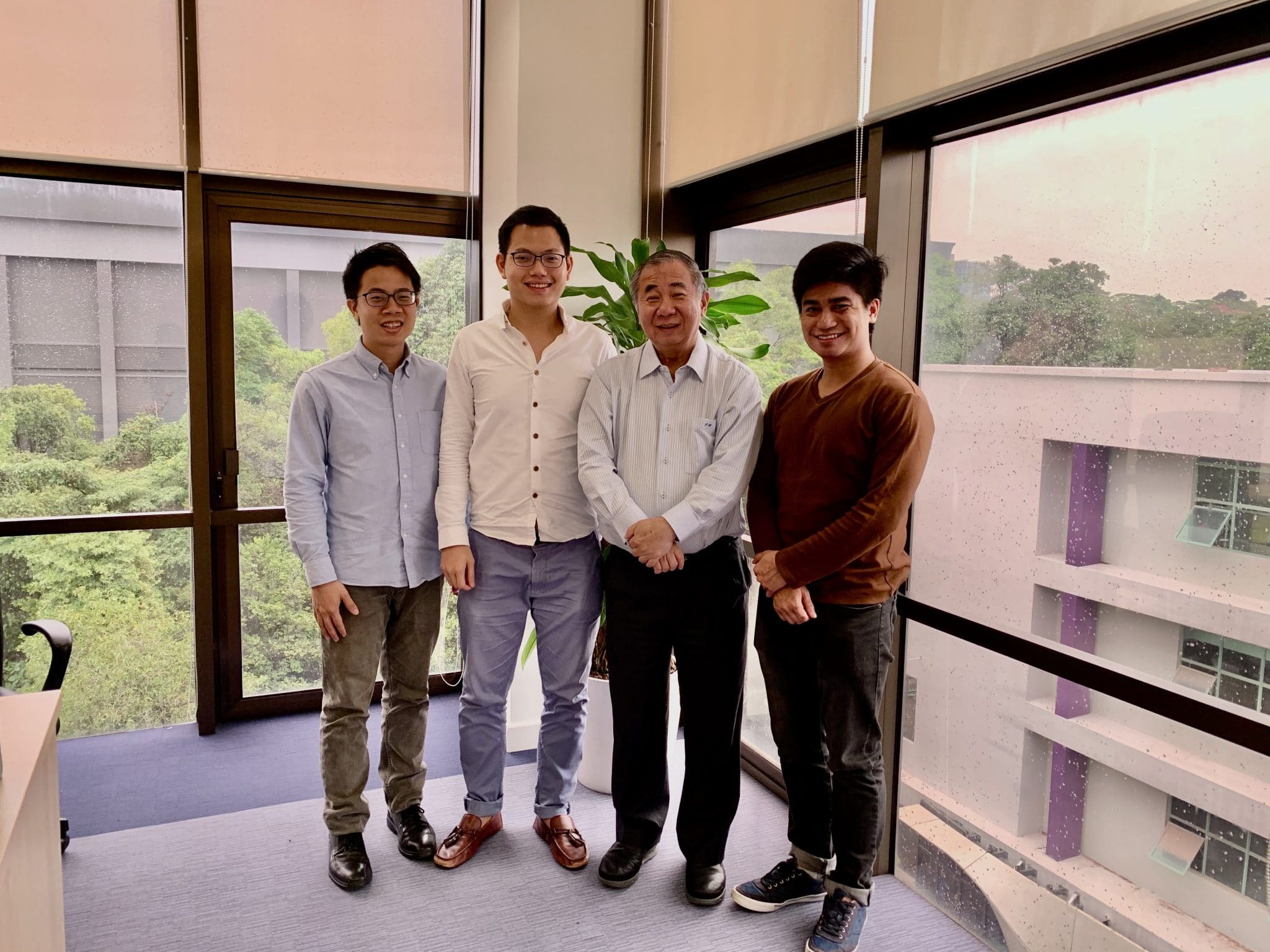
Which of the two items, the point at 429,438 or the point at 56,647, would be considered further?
the point at 429,438

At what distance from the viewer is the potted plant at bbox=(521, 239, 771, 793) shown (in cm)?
287

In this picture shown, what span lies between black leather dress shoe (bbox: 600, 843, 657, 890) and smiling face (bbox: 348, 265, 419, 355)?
1.50 metres

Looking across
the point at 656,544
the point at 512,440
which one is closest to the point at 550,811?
the point at 656,544

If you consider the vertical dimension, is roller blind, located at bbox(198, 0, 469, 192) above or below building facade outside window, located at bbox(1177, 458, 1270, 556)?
above

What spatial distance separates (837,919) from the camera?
218 cm

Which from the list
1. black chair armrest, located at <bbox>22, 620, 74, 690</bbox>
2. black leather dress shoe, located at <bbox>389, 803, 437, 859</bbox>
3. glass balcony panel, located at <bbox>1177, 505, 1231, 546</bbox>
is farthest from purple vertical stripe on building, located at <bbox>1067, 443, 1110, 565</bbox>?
black chair armrest, located at <bbox>22, 620, 74, 690</bbox>

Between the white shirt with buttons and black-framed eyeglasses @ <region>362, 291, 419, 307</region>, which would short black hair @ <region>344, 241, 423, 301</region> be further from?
the white shirt with buttons

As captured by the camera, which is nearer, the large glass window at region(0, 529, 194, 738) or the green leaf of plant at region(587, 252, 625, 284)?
the green leaf of plant at region(587, 252, 625, 284)

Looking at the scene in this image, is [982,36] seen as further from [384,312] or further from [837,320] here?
[384,312]

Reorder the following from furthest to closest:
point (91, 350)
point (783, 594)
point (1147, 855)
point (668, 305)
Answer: point (91, 350), point (668, 305), point (783, 594), point (1147, 855)

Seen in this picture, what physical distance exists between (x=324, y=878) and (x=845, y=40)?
2.67m

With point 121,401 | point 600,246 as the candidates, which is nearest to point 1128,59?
point 600,246

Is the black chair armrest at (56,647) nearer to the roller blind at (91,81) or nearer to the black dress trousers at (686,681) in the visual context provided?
the black dress trousers at (686,681)

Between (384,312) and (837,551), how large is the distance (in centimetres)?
131
